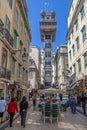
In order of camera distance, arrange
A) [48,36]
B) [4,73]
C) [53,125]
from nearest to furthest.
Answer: [53,125] < [4,73] < [48,36]

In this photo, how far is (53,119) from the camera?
38.4 ft

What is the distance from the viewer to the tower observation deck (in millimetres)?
95188

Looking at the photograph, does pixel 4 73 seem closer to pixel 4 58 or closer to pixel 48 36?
pixel 4 58

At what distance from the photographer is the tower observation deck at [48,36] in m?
95.2

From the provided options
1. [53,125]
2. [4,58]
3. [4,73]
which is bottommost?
[53,125]

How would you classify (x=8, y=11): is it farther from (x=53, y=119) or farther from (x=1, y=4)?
(x=53, y=119)

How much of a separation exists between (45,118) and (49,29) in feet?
317

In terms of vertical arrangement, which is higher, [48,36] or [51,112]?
[48,36]

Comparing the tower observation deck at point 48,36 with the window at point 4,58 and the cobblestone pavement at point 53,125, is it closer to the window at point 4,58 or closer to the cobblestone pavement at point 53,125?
the window at point 4,58

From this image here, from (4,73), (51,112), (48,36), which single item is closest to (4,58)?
(4,73)

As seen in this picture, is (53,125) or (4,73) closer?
(53,125)

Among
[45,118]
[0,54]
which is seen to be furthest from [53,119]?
[0,54]

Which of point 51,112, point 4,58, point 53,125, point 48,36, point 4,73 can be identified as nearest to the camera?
point 53,125

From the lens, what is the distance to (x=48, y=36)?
104 m
